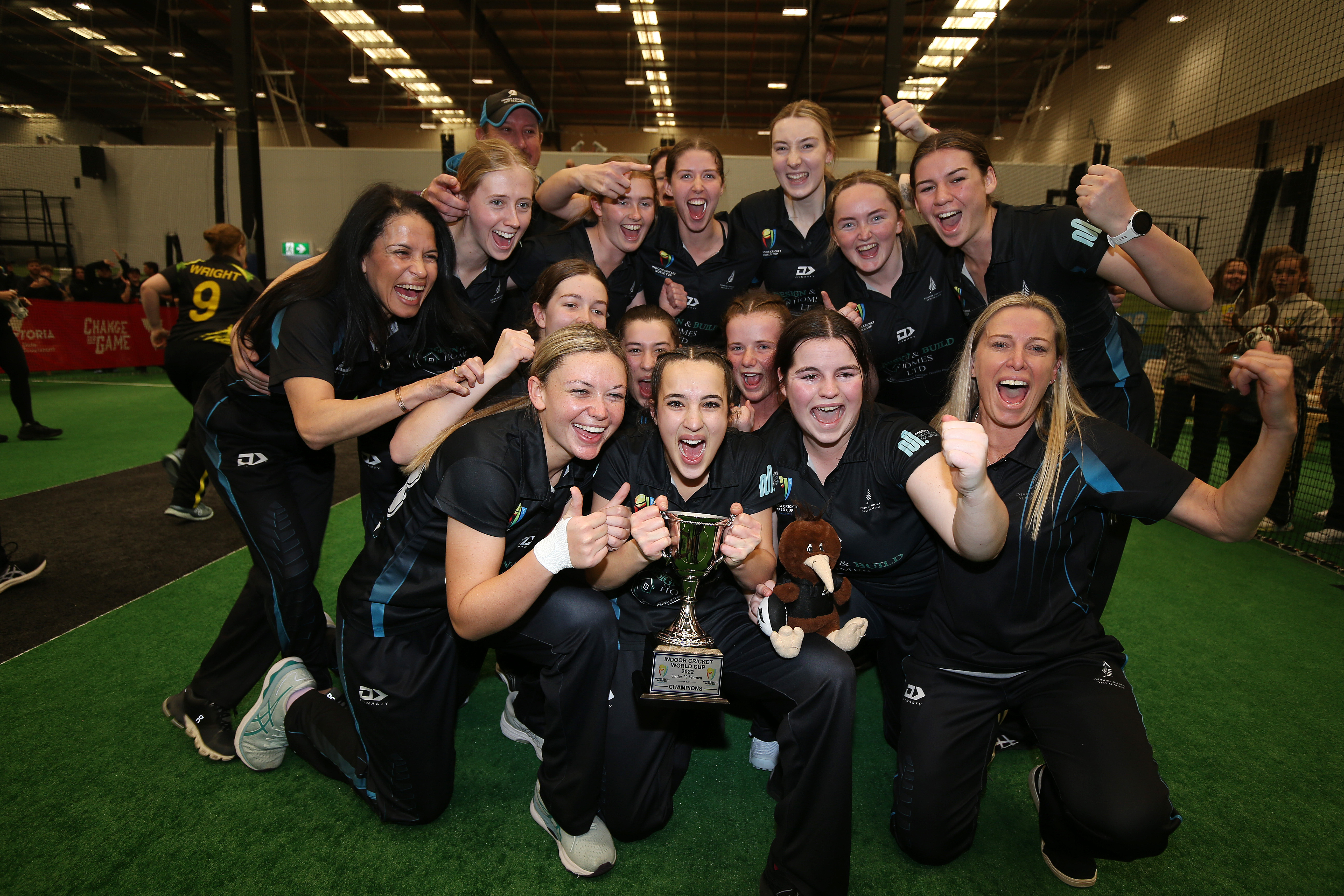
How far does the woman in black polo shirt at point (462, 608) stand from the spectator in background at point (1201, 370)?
19.7 feet

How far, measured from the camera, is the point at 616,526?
6.77 feet

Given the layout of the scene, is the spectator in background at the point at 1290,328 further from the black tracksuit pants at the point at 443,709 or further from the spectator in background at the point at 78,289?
the spectator in background at the point at 78,289

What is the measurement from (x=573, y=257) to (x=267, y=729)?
2.50 m

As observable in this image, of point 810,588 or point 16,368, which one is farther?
point 16,368

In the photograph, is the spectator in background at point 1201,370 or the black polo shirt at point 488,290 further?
the spectator in background at point 1201,370

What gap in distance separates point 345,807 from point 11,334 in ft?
26.3

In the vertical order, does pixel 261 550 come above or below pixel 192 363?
below

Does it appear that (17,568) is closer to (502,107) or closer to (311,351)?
(311,351)

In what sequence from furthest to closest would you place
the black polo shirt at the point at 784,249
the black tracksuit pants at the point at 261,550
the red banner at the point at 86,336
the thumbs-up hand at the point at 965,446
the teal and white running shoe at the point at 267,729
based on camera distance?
the red banner at the point at 86,336
the black polo shirt at the point at 784,249
the black tracksuit pants at the point at 261,550
the teal and white running shoe at the point at 267,729
the thumbs-up hand at the point at 965,446

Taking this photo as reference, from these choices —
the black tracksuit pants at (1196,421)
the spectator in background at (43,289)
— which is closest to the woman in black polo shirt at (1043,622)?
the black tracksuit pants at (1196,421)

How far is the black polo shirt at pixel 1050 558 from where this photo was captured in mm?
2389

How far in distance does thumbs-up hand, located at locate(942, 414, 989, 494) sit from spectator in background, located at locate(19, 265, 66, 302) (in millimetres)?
14847

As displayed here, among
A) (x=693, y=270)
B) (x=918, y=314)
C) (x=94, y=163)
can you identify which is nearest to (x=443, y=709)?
(x=693, y=270)

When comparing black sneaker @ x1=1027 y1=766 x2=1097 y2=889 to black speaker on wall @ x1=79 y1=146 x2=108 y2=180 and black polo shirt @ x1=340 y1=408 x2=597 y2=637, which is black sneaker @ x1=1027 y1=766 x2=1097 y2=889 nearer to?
black polo shirt @ x1=340 y1=408 x2=597 y2=637
